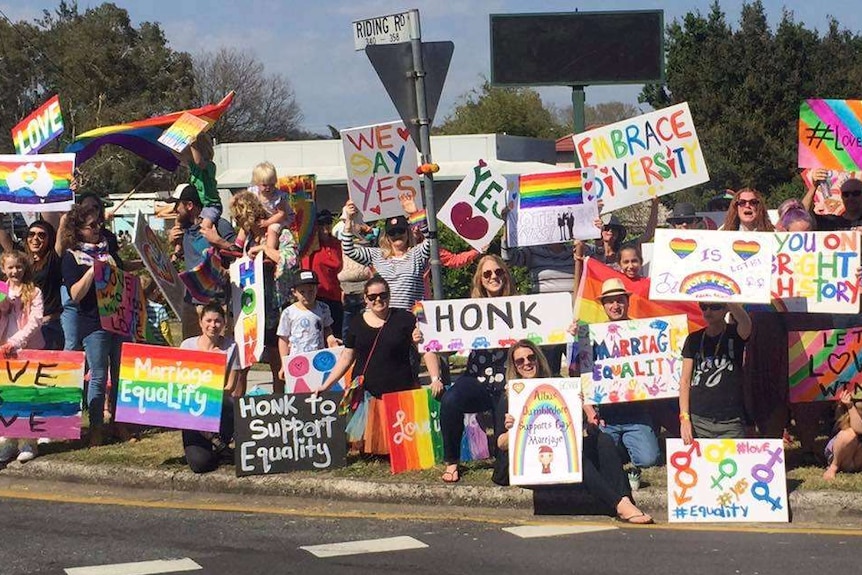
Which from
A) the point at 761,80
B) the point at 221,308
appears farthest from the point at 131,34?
the point at 221,308

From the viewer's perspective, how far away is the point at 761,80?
48.3 metres

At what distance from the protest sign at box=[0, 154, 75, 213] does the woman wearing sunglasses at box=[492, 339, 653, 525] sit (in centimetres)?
404

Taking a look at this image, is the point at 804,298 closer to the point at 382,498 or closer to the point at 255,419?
the point at 382,498

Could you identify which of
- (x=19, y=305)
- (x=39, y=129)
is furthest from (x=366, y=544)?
(x=39, y=129)

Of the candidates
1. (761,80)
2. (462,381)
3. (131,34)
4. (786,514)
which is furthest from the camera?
(131,34)

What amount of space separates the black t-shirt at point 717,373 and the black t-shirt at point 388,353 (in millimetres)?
1901

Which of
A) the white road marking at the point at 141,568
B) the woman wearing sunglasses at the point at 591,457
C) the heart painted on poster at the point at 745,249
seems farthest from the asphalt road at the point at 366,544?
the heart painted on poster at the point at 745,249

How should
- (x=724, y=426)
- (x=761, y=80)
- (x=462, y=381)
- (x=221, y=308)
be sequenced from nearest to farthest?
1. (x=724, y=426)
2. (x=462, y=381)
3. (x=221, y=308)
4. (x=761, y=80)

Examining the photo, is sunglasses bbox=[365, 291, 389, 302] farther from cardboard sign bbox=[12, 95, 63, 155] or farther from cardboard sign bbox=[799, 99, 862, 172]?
cardboard sign bbox=[12, 95, 63, 155]

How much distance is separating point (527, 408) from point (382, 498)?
113 centimetres

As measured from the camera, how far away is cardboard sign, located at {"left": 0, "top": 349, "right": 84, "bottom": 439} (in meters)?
10.0

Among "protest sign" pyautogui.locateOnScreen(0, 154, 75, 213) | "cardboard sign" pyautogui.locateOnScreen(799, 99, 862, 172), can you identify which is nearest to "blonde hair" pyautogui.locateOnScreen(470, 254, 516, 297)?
"cardboard sign" pyautogui.locateOnScreen(799, 99, 862, 172)

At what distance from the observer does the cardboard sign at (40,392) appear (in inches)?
394

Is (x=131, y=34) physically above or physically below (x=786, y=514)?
above
